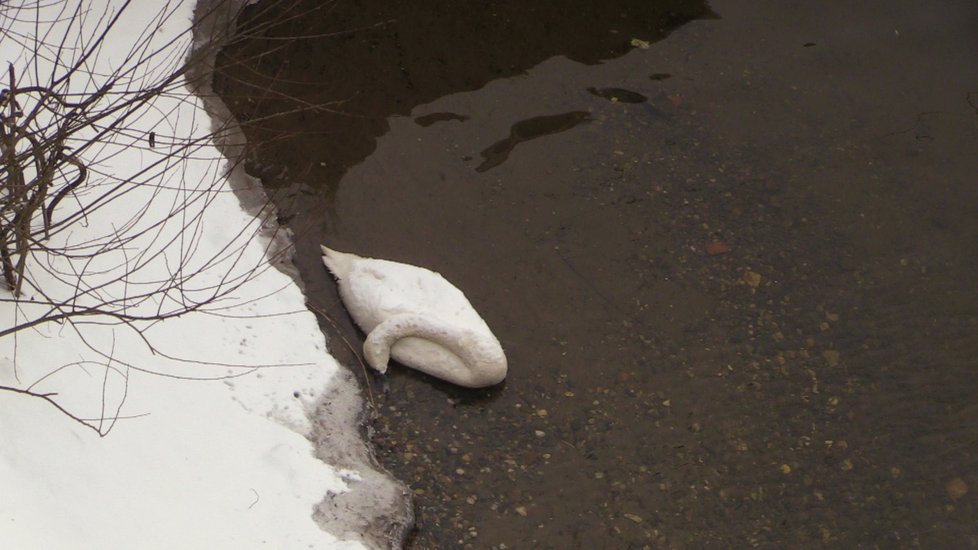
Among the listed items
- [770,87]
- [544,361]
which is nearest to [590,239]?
[544,361]

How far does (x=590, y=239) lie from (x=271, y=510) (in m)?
2.48

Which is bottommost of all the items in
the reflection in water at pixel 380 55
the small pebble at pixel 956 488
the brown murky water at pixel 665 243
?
the small pebble at pixel 956 488

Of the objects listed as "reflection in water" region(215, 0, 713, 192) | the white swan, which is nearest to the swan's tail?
the white swan

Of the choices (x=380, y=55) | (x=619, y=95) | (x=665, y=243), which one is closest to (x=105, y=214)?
(x=380, y=55)

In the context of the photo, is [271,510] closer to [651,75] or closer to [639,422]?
[639,422]

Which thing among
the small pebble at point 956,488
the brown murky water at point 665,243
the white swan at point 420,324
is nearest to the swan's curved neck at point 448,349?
the white swan at point 420,324

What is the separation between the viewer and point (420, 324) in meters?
4.93

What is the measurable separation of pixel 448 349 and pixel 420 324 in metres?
0.18

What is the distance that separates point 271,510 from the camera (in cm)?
404

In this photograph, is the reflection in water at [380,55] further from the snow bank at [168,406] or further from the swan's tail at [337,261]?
the snow bank at [168,406]

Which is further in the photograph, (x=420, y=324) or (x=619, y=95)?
(x=619, y=95)

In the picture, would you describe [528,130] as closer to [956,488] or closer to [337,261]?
[337,261]

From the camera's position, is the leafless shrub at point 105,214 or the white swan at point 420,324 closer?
the leafless shrub at point 105,214

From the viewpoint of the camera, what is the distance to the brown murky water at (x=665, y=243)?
184 inches
